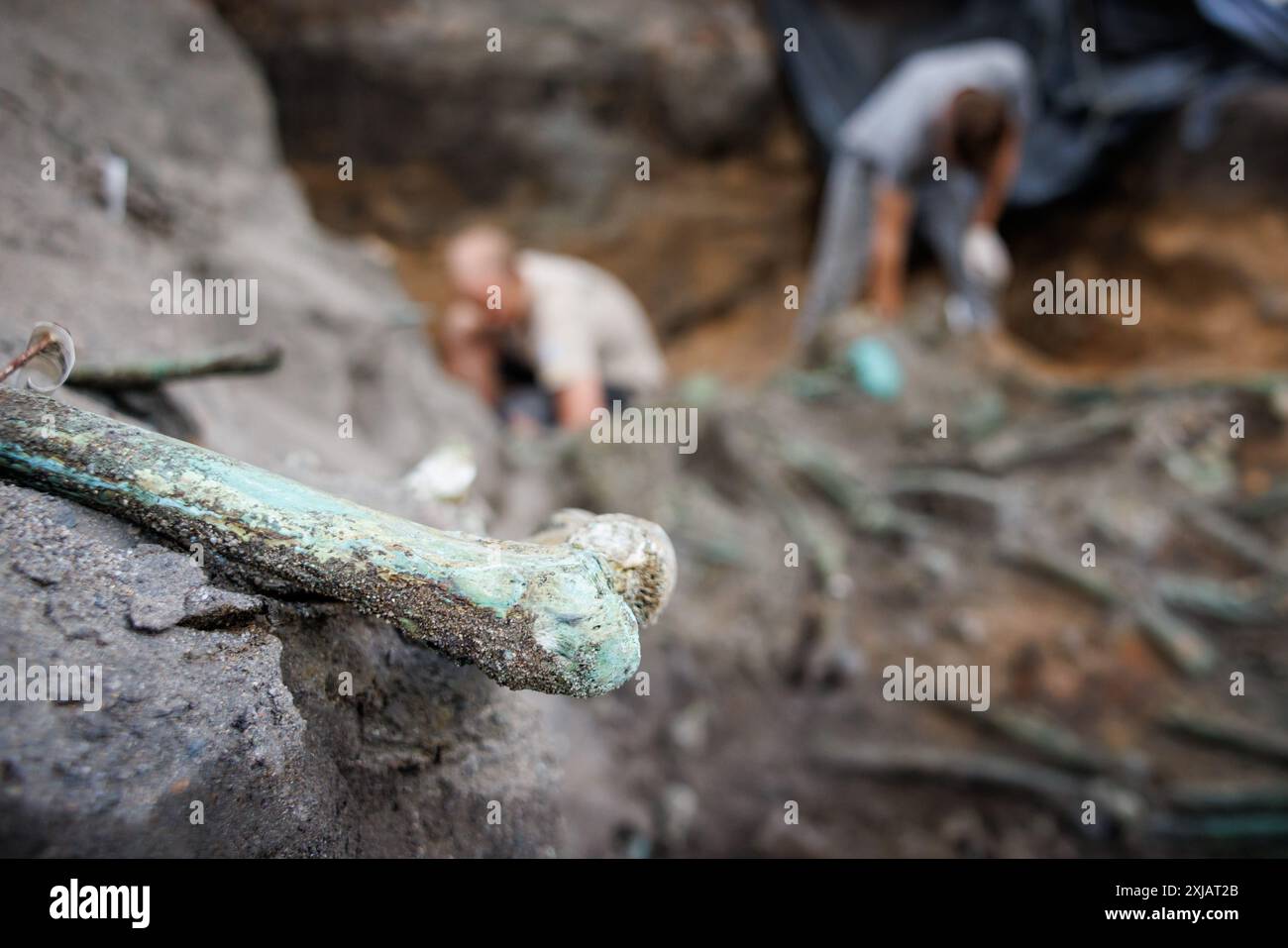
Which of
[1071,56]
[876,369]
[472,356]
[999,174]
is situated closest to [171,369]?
[472,356]

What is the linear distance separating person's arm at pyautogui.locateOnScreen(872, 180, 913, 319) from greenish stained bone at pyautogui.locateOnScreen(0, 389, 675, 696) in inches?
141

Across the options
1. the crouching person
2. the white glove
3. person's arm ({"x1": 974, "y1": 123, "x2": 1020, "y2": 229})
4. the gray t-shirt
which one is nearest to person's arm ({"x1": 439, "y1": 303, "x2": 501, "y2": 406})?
the crouching person

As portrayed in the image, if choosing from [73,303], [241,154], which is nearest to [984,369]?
[241,154]

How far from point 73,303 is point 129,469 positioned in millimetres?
819

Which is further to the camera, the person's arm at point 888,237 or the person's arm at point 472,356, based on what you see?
the person's arm at point 888,237

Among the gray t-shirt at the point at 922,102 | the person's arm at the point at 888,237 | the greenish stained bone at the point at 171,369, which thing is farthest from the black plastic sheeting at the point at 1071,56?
the greenish stained bone at the point at 171,369

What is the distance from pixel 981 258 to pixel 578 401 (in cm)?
253

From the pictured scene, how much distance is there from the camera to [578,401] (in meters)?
2.94

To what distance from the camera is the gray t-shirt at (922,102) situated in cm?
373

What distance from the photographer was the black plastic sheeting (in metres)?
3.58

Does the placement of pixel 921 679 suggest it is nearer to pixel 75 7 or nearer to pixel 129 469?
pixel 129 469

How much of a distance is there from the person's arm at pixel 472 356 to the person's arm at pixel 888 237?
2033 mm

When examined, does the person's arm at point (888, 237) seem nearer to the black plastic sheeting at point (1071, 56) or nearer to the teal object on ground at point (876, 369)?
the teal object on ground at point (876, 369)

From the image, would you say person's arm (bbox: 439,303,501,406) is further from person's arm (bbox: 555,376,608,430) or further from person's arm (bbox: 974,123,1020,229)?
person's arm (bbox: 974,123,1020,229)
